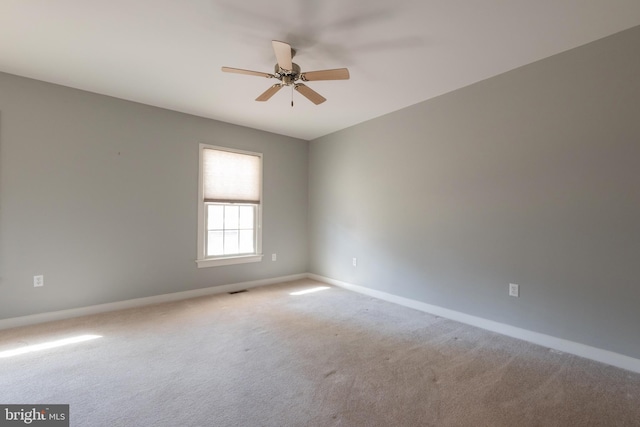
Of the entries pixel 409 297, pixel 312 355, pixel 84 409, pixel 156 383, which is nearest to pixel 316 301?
pixel 409 297

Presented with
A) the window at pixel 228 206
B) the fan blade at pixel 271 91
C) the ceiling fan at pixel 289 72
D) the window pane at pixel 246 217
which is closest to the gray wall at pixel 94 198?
the window at pixel 228 206

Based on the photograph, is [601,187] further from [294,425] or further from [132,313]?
[132,313]

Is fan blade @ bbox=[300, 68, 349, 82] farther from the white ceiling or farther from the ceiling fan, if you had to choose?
the white ceiling

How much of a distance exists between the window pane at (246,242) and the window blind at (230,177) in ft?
1.71

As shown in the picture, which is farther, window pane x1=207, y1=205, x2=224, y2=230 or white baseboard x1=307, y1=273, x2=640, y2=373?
window pane x1=207, y1=205, x2=224, y2=230

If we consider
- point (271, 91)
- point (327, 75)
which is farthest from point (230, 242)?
point (327, 75)

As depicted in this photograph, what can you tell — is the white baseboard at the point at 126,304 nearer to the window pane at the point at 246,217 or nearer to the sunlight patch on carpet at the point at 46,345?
the sunlight patch on carpet at the point at 46,345

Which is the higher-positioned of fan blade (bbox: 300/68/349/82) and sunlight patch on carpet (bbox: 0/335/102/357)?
fan blade (bbox: 300/68/349/82)

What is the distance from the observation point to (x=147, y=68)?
107 inches

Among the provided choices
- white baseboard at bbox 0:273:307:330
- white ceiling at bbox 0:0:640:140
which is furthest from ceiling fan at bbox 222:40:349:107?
white baseboard at bbox 0:273:307:330

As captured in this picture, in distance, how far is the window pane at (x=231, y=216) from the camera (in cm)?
432

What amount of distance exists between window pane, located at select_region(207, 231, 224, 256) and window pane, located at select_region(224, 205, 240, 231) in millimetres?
184

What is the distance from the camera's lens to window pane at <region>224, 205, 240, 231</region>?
4324mm

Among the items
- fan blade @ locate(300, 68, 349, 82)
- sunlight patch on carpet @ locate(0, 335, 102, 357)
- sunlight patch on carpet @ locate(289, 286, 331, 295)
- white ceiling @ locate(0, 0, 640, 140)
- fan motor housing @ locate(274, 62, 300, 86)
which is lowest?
sunlight patch on carpet @ locate(0, 335, 102, 357)
